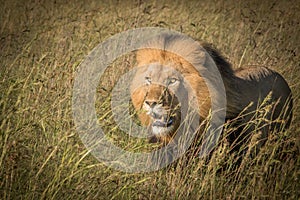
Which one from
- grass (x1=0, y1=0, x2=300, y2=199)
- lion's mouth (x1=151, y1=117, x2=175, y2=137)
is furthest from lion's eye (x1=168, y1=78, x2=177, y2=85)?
grass (x1=0, y1=0, x2=300, y2=199)

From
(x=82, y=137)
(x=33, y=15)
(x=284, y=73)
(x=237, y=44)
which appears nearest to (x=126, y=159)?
(x=82, y=137)

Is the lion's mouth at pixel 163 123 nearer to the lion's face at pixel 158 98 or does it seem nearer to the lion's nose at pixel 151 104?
the lion's face at pixel 158 98

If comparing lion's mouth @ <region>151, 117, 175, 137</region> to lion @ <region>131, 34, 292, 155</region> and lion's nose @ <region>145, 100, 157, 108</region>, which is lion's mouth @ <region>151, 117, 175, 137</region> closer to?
lion @ <region>131, 34, 292, 155</region>

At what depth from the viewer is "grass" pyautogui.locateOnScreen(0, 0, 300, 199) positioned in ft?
9.96

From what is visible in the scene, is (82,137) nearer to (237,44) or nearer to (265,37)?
(237,44)

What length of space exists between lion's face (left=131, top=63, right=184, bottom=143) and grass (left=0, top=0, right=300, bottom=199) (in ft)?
0.92

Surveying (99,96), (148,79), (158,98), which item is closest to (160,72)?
(148,79)

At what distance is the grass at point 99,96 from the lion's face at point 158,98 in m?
0.28

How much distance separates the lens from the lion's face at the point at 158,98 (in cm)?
346

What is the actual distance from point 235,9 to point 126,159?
305 inches

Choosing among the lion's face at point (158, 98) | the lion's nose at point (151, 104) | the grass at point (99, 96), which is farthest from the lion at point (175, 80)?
the grass at point (99, 96)

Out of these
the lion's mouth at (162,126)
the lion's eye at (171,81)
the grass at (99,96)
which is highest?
the lion's eye at (171,81)

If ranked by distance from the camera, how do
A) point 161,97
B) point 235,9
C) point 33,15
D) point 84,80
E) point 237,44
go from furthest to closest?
1. point 235,9
2. point 33,15
3. point 237,44
4. point 84,80
5. point 161,97

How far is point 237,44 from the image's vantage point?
7.74 metres
